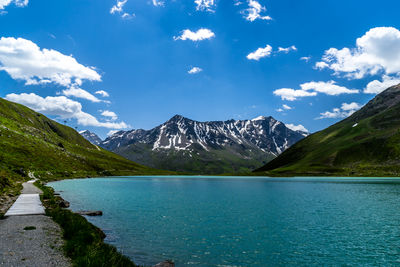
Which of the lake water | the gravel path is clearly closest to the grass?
the gravel path

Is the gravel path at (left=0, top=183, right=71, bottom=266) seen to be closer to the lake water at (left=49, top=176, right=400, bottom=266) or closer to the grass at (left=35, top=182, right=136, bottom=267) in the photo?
the grass at (left=35, top=182, right=136, bottom=267)

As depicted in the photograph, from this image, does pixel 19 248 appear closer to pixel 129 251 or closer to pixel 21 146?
pixel 129 251

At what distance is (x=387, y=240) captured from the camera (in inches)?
1064

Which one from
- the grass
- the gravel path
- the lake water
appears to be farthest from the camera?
the lake water

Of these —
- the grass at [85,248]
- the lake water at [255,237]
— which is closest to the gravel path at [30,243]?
the grass at [85,248]

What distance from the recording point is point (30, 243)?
18.4 meters

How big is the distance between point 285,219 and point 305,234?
30.3 ft

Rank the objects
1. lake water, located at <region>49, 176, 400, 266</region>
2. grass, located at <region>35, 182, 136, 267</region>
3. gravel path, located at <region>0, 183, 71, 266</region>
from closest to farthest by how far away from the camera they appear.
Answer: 1. grass, located at <region>35, 182, 136, 267</region>
2. gravel path, located at <region>0, 183, 71, 266</region>
3. lake water, located at <region>49, 176, 400, 266</region>

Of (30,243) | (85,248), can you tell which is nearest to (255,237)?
(85,248)

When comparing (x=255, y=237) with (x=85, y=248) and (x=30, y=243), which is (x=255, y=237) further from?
(x=30, y=243)

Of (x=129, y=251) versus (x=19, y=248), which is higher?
(x=19, y=248)

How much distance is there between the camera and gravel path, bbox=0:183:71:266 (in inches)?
587

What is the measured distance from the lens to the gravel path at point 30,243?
48.9 ft

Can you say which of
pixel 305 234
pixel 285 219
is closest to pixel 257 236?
pixel 305 234
